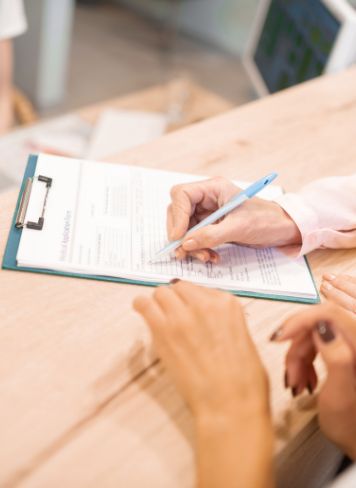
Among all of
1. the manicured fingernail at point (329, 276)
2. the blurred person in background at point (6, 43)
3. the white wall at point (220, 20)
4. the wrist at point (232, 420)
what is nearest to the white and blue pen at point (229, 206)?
the manicured fingernail at point (329, 276)

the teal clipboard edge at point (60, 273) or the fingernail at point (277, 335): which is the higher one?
the teal clipboard edge at point (60, 273)

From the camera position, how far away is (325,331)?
1.77 ft

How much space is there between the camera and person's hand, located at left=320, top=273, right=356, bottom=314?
27.7 inches

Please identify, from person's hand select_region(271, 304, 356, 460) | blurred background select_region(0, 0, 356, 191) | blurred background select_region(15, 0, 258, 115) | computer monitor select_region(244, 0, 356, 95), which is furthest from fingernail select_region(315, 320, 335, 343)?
blurred background select_region(15, 0, 258, 115)

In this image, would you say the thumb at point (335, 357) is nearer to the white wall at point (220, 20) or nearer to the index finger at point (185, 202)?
the index finger at point (185, 202)

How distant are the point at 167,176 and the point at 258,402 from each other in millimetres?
441

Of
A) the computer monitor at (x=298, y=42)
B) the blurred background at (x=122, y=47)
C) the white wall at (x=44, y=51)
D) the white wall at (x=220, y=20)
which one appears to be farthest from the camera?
the white wall at (x=220, y=20)

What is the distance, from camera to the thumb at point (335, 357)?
53 centimetres

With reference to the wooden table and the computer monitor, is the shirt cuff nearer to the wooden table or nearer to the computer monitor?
the wooden table

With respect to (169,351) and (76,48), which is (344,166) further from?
(76,48)

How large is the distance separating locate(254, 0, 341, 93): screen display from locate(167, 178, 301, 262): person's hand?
0.84 m

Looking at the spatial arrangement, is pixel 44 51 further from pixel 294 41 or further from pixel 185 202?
pixel 185 202

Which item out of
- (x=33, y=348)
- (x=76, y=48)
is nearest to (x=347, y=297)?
(x=33, y=348)

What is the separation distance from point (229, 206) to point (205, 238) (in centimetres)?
6
